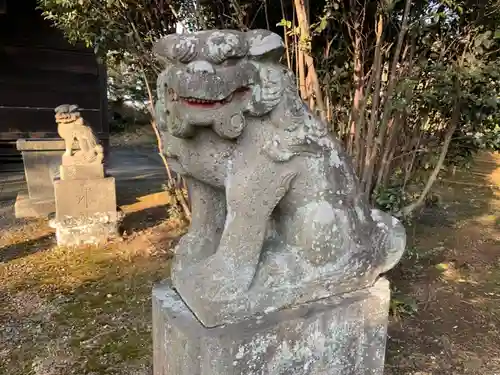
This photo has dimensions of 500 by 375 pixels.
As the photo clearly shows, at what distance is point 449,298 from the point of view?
3.14m

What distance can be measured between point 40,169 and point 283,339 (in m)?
4.72

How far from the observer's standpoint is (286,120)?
1351mm

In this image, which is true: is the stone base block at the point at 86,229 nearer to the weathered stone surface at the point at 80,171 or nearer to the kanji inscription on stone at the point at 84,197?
the kanji inscription on stone at the point at 84,197

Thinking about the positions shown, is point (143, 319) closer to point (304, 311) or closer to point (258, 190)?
point (304, 311)

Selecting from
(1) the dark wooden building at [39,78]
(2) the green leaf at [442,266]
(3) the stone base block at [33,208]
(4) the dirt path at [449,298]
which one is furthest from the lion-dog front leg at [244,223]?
(1) the dark wooden building at [39,78]

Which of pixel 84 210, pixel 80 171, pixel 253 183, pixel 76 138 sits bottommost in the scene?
pixel 84 210

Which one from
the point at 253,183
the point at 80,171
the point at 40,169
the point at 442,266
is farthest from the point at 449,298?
the point at 40,169

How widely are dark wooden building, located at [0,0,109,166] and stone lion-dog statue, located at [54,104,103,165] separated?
2.86 m

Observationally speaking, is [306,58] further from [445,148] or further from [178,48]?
[178,48]

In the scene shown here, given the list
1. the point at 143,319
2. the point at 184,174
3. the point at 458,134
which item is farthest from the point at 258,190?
the point at 458,134

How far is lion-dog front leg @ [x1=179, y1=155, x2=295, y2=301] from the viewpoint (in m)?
1.37

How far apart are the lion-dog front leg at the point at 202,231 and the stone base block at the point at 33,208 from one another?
3.93 m

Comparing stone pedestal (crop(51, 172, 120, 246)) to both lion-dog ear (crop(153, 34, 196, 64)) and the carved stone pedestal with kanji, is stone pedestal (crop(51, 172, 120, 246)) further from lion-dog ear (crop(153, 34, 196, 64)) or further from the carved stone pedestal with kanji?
lion-dog ear (crop(153, 34, 196, 64))

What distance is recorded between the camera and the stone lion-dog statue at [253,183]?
1272 mm
